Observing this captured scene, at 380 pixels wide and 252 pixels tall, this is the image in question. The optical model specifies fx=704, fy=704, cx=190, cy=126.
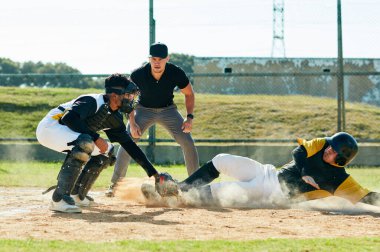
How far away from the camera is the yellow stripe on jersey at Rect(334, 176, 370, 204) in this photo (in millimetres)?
7324

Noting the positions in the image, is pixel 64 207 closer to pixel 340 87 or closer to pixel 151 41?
pixel 151 41

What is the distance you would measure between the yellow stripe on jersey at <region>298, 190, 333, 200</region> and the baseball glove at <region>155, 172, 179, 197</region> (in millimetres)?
1378

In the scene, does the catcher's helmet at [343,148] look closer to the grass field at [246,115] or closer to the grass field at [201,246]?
the grass field at [201,246]

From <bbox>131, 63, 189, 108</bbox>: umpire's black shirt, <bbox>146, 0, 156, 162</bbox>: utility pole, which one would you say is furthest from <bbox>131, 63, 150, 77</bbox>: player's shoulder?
<bbox>146, 0, 156, 162</bbox>: utility pole

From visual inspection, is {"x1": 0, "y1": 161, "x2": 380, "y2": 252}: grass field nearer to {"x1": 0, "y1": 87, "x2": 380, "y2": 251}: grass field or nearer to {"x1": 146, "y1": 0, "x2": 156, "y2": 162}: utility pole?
{"x1": 0, "y1": 87, "x2": 380, "y2": 251}: grass field

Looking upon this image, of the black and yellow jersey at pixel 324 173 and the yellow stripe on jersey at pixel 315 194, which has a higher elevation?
the black and yellow jersey at pixel 324 173

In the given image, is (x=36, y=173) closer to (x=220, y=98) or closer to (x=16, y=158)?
(x=16, y=158)

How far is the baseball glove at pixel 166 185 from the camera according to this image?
7.39 m

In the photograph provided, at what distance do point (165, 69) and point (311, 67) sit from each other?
55.6 ft

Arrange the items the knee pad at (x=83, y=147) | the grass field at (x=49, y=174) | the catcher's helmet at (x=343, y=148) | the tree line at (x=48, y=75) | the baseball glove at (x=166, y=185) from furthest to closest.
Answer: the tree line at (x=48, y=75) < the grass field at (x=49, y=174) < the baseball glove at (x=166, y=185) < the catcher's helmet at (x=343, y=148) < the knee pad at (x=83, y=147)

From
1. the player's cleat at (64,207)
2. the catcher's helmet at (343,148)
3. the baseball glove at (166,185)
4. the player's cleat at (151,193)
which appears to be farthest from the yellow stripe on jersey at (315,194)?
the player's cleat at (64,207)

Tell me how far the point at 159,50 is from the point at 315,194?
2736mm

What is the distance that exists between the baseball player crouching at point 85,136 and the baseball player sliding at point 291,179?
0.66 metres

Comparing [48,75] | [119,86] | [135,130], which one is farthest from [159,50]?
[48,75]
